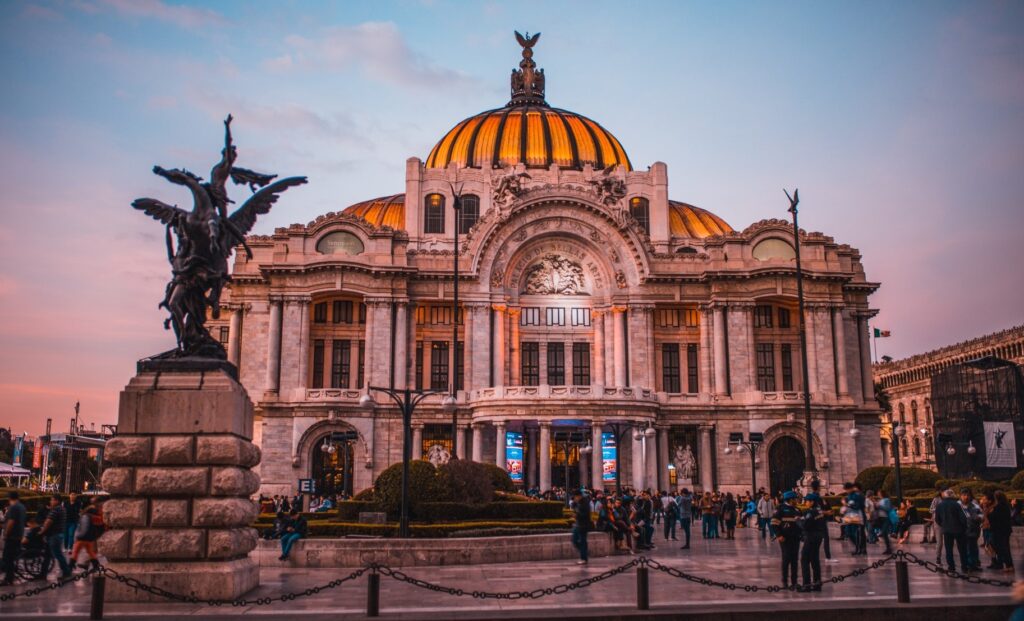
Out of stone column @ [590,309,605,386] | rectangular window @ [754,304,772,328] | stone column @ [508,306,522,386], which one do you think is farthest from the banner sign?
stone column @ [508,306,522,386]

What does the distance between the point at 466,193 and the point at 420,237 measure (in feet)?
15.6

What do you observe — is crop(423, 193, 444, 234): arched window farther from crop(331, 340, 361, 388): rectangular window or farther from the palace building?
crop(331, 340, 361, 388): rectangular window

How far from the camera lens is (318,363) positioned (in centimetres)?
5981

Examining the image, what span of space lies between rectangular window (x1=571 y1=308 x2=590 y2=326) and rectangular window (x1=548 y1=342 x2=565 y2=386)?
1.81 m

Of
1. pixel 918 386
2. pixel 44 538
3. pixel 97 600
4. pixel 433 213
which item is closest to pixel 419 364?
pixel 433 213

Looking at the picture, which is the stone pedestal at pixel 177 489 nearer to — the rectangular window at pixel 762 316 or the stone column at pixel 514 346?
the stone column at pixel 514 346

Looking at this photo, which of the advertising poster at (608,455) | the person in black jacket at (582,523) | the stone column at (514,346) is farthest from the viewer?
the stone column at (514,346)

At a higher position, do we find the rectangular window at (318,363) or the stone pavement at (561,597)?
the rectangular window at (318,363)

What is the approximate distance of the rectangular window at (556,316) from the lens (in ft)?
204

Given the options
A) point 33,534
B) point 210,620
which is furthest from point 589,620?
point 33,534

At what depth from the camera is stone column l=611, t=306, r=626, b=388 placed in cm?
5938

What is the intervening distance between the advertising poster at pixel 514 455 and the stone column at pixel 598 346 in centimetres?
814

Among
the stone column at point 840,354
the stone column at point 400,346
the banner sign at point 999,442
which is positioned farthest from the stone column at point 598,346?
the banner sign at point 999,442

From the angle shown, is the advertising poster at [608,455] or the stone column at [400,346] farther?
the stone column at [400,346]
